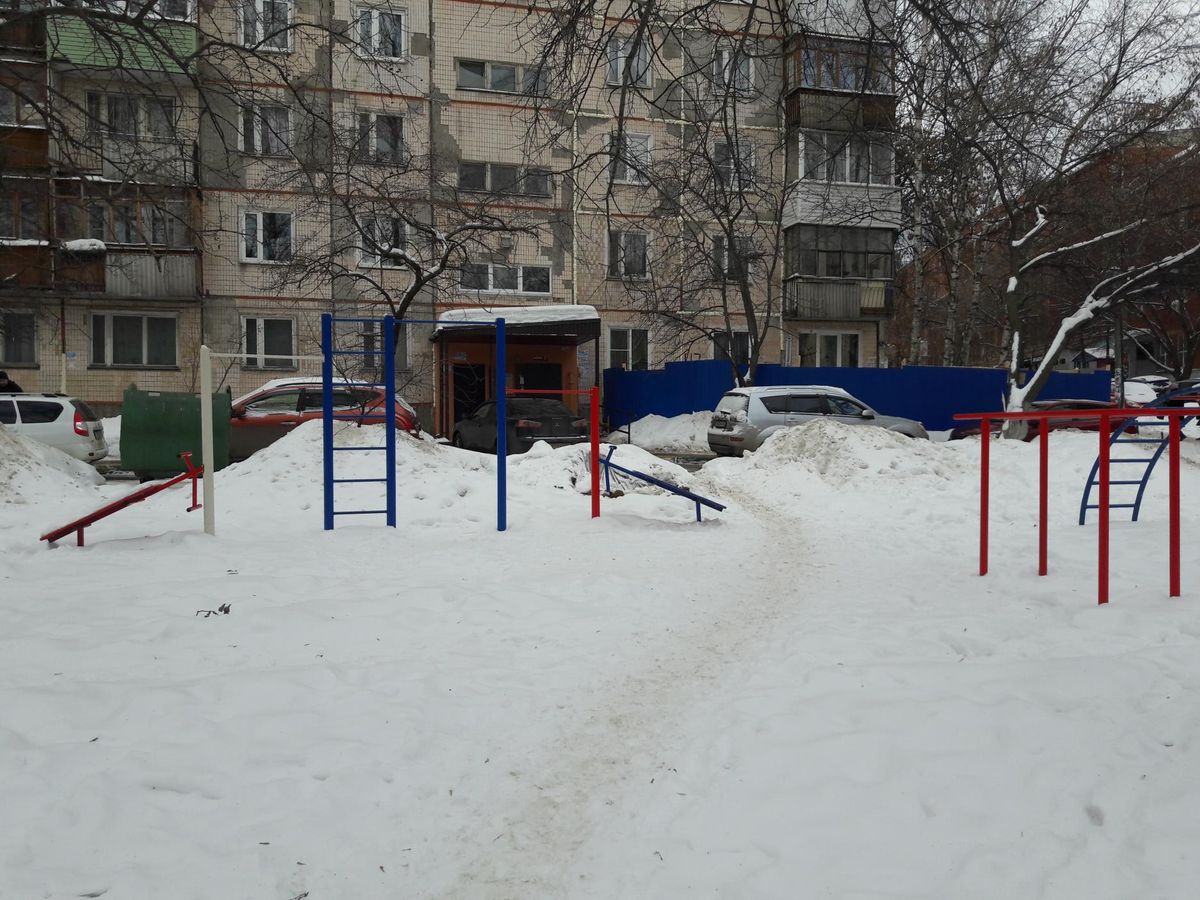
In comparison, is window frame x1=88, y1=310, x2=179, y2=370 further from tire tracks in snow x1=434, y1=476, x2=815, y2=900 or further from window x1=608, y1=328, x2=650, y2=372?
tire tracks in snow x1=434, y1=476, x2=815, y2=900

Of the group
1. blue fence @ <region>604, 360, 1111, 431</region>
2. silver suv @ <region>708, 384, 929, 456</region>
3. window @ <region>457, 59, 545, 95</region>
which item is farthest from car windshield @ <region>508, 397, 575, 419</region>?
window @ <region>457, 59, 545, 95</region>

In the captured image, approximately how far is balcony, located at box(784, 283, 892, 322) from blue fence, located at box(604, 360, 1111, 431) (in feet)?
12.9

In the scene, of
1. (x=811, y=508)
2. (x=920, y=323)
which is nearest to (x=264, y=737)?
(x=811, y=508)

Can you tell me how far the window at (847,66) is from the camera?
6078 millimetres

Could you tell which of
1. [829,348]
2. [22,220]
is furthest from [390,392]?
[829,348]

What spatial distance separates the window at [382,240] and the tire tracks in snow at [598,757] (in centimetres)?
1146

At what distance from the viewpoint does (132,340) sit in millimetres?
26062

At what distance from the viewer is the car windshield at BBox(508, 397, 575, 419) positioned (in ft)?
58.7

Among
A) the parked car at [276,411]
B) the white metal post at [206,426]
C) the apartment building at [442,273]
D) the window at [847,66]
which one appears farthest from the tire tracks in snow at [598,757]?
the apartment building at [442,273]

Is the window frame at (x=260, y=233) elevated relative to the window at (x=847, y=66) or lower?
elevated

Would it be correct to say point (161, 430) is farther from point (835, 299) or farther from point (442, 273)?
point (835, 299)

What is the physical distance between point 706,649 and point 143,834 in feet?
10.8

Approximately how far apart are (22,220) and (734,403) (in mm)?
19321

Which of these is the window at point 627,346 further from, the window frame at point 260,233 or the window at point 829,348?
→ the window frame at point 260,233
